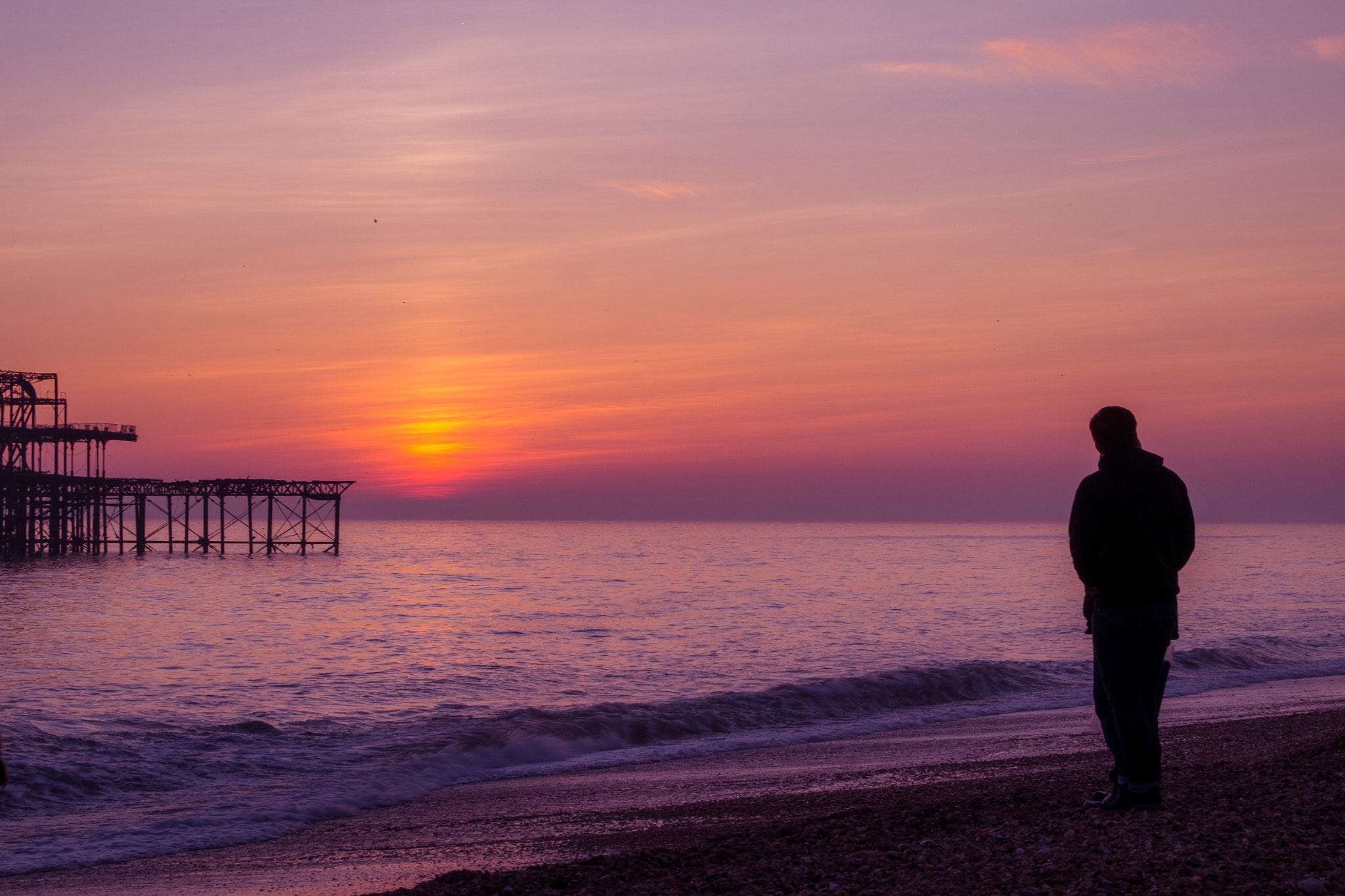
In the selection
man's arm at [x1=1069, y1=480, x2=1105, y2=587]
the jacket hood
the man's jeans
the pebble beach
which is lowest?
the pebble beach

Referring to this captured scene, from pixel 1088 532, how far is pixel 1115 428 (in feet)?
1.91

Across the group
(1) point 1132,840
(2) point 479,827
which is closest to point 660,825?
(2) point 479,827

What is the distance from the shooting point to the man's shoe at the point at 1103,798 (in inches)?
234

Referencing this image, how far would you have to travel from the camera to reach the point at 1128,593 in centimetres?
548

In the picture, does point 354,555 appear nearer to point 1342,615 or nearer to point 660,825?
point 1342,615

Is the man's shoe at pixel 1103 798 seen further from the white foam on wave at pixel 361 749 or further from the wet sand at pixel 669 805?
the white foam on wave at pixel 361 749

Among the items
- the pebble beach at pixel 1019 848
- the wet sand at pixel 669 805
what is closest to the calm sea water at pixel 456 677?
the wet sand at pixel 669 805

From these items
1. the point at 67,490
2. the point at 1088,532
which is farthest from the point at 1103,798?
the point at 67,490

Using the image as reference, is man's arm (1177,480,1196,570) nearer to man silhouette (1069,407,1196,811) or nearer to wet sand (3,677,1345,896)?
man silhouette (1069,407,1196,811)

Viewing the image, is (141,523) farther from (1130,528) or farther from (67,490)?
(1130,528)

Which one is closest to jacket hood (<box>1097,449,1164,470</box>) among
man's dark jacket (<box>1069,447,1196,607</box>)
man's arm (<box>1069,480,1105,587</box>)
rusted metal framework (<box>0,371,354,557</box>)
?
man's dark jacket (<box>1069,447,1196,607</box>)

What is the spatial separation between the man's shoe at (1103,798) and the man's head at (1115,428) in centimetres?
186

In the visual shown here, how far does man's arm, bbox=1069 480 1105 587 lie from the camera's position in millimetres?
5488

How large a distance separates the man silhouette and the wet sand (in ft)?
2.91
